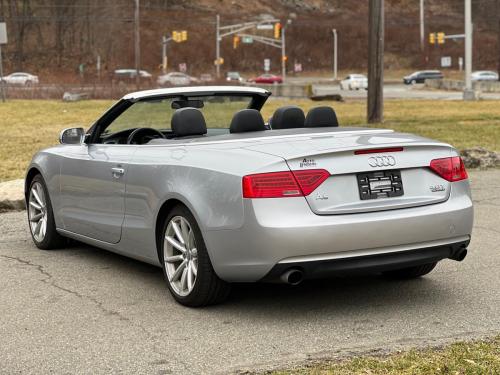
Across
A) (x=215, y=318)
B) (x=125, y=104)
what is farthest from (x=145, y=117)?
(x=215, y=318)

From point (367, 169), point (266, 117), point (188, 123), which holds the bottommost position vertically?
point (266, 117)

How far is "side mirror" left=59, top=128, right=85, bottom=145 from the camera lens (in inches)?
292

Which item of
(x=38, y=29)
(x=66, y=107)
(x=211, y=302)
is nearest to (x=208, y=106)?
(x=211, y=302)

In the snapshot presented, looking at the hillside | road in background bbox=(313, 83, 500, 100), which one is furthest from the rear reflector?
the hillside

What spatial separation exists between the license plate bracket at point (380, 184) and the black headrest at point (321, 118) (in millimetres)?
1141

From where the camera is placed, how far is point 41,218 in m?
8.05

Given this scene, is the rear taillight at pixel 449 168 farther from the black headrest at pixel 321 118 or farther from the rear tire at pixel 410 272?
the black headrest at pixel 321 118

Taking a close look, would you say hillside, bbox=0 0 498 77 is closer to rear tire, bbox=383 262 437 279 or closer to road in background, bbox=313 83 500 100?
road in background, bbox=313 83 500 100

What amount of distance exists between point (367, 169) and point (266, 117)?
2253cm

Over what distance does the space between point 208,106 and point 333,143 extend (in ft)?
6.28

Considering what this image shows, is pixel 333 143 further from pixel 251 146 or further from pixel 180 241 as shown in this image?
pixel 180 241

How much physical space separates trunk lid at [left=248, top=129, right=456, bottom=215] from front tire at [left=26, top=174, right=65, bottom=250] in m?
2.79

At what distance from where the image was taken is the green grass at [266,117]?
60.6ft

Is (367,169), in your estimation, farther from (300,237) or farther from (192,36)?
(192,36)
